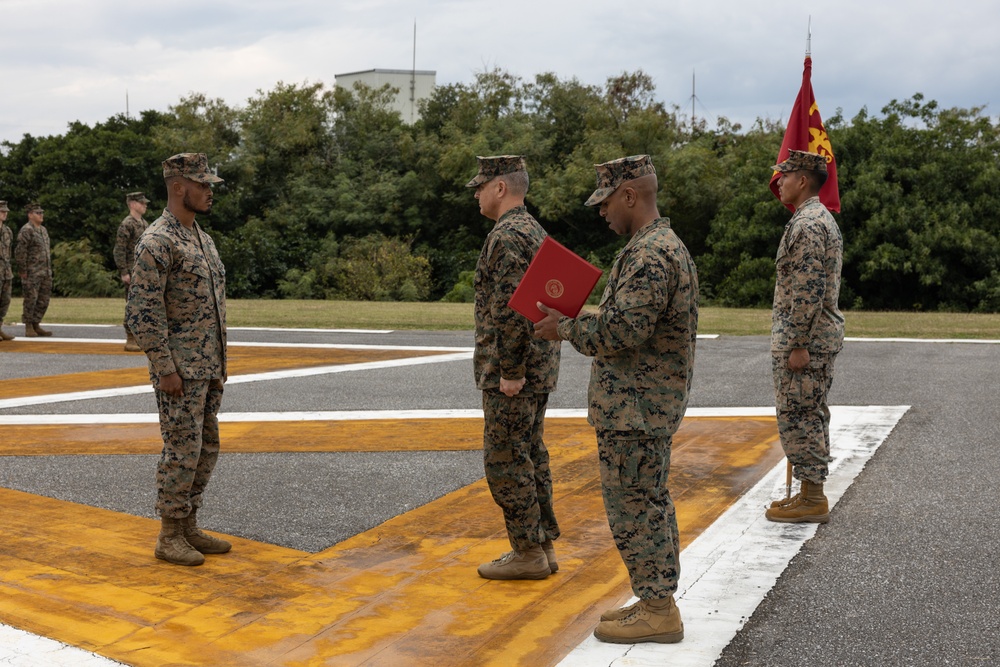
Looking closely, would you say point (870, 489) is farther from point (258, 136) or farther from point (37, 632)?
point (258, 136)

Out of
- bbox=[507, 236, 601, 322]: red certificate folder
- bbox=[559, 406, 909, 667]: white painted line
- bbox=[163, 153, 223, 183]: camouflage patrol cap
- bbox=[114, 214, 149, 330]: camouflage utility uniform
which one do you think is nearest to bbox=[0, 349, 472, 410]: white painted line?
bbox=[114, 214, 149, 330]: camouflage utility uniform

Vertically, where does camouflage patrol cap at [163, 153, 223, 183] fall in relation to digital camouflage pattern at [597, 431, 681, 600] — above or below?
above

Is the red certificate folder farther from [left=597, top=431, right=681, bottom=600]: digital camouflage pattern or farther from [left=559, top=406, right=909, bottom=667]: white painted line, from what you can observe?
[left=559, top=406, right=909, bottom=667]: white painted line

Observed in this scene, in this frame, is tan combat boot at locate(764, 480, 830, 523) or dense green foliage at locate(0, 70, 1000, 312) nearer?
tan combat boot at locate(764, 480, 830, 523)

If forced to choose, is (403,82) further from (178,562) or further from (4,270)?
(178,562)

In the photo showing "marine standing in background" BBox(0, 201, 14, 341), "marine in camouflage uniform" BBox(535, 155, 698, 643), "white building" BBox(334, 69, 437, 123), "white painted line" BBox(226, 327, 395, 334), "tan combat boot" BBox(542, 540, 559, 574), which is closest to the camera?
"marine in camouflage uniform" BBox(535, 155, 698, 643)

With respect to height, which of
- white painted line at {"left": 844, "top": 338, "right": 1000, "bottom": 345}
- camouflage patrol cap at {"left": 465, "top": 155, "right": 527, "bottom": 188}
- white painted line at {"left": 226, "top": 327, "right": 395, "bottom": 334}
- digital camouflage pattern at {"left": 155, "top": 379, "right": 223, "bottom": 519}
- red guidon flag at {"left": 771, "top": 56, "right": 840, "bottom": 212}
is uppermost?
red guidon flag at {"left": 771, "top": 56, "right": 840, "bottom": 212}

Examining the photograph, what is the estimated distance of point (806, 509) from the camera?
18.5ft

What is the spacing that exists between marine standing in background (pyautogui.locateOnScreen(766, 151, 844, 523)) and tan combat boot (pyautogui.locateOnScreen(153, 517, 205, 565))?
3.12 m

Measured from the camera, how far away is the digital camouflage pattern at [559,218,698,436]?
371 cm

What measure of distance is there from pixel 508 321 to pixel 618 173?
894mm

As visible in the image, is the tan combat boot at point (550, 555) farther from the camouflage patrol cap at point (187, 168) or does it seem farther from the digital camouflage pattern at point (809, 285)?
the camouflage patrol cap at point (187, 168)

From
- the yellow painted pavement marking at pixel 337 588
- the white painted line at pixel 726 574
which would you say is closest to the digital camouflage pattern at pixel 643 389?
Answer: the white painted line at pixel 726 574

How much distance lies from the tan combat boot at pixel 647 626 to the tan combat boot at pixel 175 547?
2.08 m
